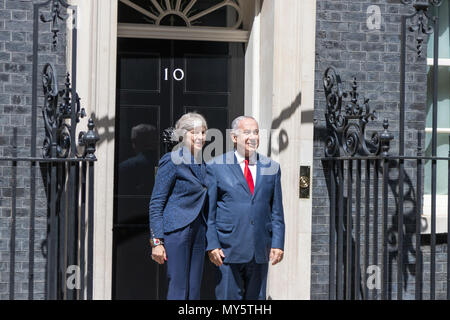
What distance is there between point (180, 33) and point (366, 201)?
2273 mm

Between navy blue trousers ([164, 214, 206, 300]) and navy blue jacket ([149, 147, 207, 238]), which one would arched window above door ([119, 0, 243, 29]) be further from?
navy blue trousers ([164, 214, 206, 300])

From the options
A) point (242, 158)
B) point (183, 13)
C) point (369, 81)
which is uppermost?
point (183, 13)

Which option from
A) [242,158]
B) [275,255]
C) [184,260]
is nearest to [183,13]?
[242,158]

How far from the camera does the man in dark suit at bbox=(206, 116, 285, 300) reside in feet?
15.4

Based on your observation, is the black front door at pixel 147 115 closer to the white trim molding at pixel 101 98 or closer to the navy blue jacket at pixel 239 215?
the white trim molding at pixel 101 98

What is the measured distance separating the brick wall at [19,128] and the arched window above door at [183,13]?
36.9 inches

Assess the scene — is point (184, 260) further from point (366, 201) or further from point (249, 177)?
point (366, 201)

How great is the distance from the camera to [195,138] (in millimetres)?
4891

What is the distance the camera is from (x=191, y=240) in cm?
488

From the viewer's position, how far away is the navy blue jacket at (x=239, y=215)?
15.4ft

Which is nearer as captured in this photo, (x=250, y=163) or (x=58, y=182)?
(x=250, y=163)

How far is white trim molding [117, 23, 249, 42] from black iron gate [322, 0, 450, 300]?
Answer: 39.6 inches
